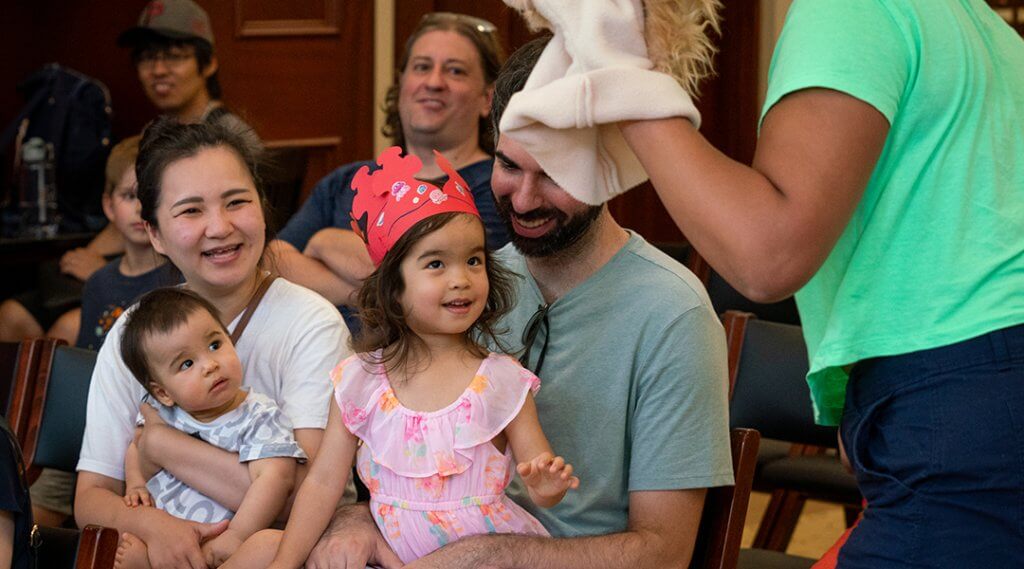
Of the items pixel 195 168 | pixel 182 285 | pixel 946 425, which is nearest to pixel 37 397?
pixel 182 285

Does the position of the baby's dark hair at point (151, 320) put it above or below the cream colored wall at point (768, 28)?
below

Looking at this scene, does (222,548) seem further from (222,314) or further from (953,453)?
(953,453)

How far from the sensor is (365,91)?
500 centimetres

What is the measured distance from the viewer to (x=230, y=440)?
6.81 feet

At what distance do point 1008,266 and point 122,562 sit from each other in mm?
1416

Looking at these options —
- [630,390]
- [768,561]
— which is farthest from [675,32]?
[768,561]

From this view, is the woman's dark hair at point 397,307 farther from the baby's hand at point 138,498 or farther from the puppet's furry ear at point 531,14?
the puppet's furry ear at point 531,14

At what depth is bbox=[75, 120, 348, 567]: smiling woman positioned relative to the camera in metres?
2.12

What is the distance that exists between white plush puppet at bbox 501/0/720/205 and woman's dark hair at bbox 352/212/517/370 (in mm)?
585

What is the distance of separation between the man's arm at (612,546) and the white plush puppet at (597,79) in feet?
2.06

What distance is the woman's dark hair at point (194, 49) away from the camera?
4410mm

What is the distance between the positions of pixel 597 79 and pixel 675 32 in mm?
117

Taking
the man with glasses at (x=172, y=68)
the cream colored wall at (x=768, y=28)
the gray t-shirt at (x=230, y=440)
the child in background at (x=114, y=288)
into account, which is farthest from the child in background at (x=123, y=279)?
the cream colored wall at (x=768, y=28)

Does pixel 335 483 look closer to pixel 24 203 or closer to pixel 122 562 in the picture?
pixel 122 562
